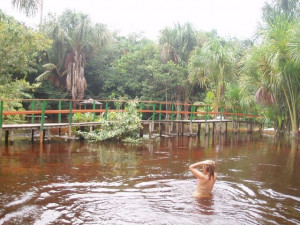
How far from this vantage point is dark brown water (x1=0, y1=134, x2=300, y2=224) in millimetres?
5520

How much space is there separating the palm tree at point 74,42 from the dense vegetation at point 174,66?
78mm

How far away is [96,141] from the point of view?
14.5 metres

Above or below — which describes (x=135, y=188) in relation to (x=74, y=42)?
below

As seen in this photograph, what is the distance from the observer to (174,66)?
28969mm

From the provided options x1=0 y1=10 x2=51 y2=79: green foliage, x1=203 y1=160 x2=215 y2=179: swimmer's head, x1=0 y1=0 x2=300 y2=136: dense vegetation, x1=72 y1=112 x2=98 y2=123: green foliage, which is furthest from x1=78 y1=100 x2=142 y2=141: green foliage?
x1=203 y1=160 x2=215 y2=179: swimmer's head

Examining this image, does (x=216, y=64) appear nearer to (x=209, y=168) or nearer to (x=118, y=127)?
(x=118, y=127)

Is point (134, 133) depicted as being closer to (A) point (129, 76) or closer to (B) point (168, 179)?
(B) point (168, 179)

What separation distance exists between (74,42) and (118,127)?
15666 mm

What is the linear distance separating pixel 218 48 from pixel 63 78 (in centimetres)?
1469

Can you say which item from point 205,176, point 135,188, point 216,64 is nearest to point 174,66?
point 216,64

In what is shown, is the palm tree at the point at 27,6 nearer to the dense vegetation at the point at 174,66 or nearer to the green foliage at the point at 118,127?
the dense vegetation at the point at 174,66

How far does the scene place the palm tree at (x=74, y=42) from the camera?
1088 inches

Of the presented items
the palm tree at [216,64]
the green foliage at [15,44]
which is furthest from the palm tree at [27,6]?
the palm tree at [216,64]

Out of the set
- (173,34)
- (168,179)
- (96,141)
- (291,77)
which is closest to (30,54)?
(96,141)
